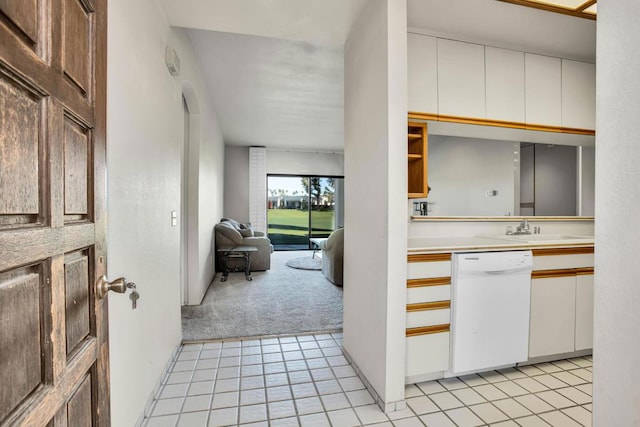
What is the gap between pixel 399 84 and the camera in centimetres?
173

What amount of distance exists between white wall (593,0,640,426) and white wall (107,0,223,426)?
161 centimetres

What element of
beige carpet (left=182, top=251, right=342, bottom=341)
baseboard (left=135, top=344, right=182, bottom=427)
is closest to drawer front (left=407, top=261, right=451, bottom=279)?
beige carpet (left=182, top=251, right=342, bottom=341)

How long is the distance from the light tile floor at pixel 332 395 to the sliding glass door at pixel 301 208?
602cm

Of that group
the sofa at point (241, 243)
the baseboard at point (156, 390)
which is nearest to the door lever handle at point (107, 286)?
the baseboard at point (156, 390)

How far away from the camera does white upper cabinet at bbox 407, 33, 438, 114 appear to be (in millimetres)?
2246

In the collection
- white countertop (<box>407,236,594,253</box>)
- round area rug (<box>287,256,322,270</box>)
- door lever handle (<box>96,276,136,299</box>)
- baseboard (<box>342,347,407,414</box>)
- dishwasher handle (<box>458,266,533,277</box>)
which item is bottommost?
baseboard (<box>342,347,407,414</box>)

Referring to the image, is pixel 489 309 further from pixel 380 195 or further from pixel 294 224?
pixel 294 224

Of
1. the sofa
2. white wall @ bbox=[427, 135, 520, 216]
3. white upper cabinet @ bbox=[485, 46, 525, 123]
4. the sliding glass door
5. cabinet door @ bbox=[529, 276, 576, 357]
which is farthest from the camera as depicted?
the sliding glass door

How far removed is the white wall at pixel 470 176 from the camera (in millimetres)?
2824

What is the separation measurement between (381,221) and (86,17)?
152 centimetres

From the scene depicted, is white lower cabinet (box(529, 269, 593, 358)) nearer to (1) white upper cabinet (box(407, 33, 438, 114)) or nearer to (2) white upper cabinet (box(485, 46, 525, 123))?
(2) white upper cabinet (box(485, 46, 525, 123))

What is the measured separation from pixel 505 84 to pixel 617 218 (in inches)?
87.2

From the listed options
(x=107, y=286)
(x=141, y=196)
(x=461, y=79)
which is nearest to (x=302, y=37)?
(x=461, y=79)

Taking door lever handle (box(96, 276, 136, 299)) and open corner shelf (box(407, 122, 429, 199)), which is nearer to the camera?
door lever handle (box(96, 276, 136, 299))
